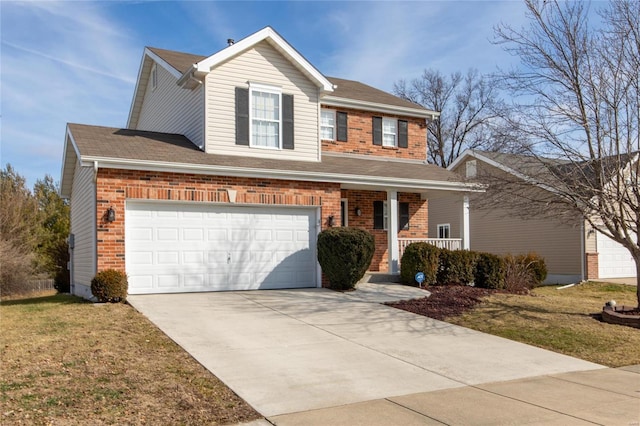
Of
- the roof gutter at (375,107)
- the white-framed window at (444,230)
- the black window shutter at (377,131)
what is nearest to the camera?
the roof gutter at (375,107)

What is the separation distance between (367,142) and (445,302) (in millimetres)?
8487

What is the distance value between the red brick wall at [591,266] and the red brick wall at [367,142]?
748 cm

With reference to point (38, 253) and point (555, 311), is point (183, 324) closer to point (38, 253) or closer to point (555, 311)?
point (555, 311)

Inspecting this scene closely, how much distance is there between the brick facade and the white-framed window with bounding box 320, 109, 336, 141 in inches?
429

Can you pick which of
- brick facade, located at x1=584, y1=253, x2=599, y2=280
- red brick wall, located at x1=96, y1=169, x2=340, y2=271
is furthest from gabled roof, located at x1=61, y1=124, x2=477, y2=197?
brick facade, located at x1=584, y1=253, x2=599, y2=280

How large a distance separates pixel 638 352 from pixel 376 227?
34.4 feet

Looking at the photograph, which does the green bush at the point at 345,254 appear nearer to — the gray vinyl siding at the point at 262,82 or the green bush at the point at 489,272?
the gray vinyl siding at the point at 262,82

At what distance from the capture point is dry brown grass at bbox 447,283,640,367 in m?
9.73

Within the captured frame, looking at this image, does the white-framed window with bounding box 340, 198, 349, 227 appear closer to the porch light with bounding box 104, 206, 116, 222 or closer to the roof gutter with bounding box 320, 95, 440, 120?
the roof gutter with bounding box 320, 95, 440, 120

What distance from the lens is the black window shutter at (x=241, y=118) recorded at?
52.9ft

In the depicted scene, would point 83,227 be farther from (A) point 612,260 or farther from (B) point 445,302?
(A) point 612,260

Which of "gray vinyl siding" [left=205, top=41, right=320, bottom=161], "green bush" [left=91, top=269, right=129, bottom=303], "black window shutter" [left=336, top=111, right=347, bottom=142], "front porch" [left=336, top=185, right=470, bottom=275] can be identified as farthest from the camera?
"black window shutter" [left=336, top=111, right=347, bottom=142]

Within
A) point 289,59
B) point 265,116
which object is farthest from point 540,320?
point 289,59

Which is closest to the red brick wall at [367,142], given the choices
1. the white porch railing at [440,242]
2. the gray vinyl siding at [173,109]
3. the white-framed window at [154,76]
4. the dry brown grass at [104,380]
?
the white porch railing at [440,242]
